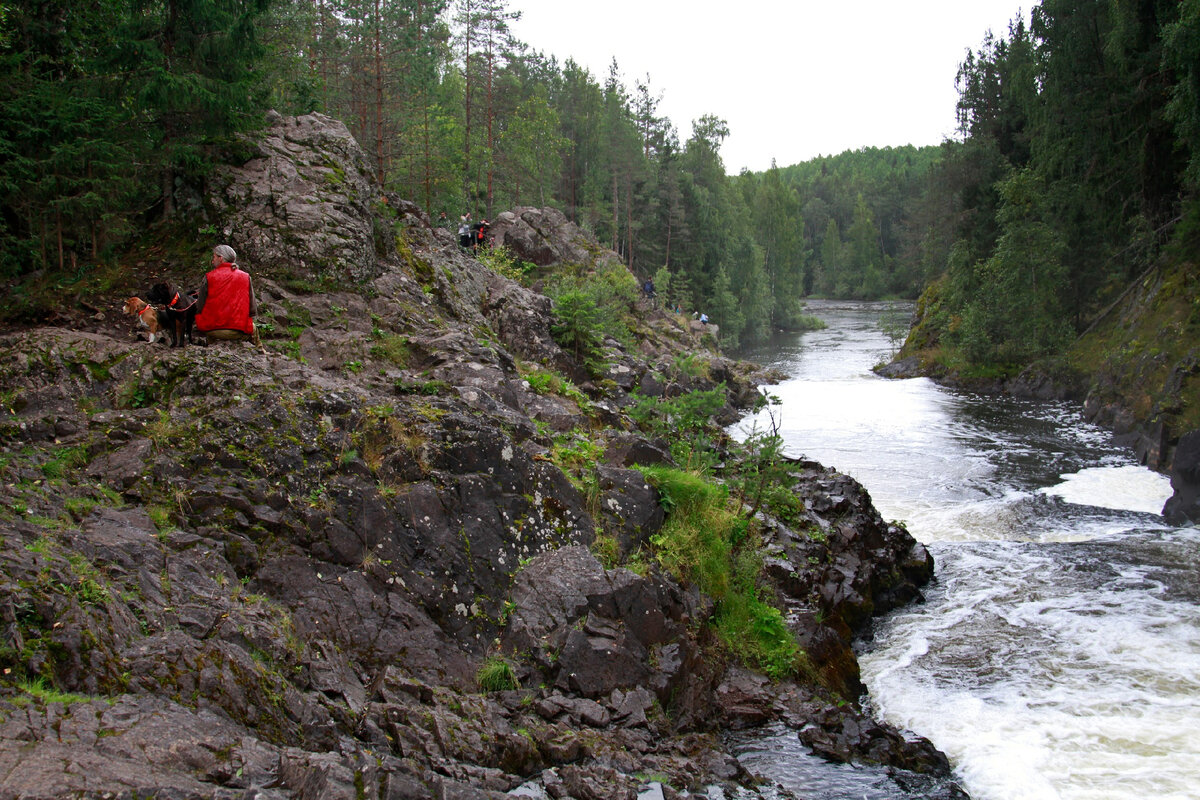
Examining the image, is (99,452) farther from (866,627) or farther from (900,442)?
(900,442)

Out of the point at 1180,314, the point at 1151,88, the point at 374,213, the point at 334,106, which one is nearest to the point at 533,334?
the point at 374,213

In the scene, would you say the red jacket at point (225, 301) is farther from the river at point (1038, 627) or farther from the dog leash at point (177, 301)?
the river at point (1038, 627)

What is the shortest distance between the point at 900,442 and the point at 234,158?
65.2ft

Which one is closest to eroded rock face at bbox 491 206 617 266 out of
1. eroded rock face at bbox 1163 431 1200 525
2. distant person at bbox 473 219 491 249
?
distant person at bbox 473 219 491 249

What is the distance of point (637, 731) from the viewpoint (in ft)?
23.0

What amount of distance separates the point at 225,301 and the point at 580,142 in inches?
2114

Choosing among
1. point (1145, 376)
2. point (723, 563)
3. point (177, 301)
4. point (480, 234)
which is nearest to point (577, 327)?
point (480, 234)

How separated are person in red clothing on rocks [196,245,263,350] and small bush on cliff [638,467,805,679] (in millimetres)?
5584

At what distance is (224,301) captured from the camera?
876cm

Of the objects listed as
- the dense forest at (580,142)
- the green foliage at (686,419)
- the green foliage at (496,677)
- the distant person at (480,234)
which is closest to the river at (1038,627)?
the green foliage at (496,677)

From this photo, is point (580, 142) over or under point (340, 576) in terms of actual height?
over

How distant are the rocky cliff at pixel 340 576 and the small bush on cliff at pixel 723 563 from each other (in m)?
0.24

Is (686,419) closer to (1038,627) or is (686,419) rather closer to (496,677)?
(1038,627)

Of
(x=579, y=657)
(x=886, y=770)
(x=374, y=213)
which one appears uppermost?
(x=374, y=213)
